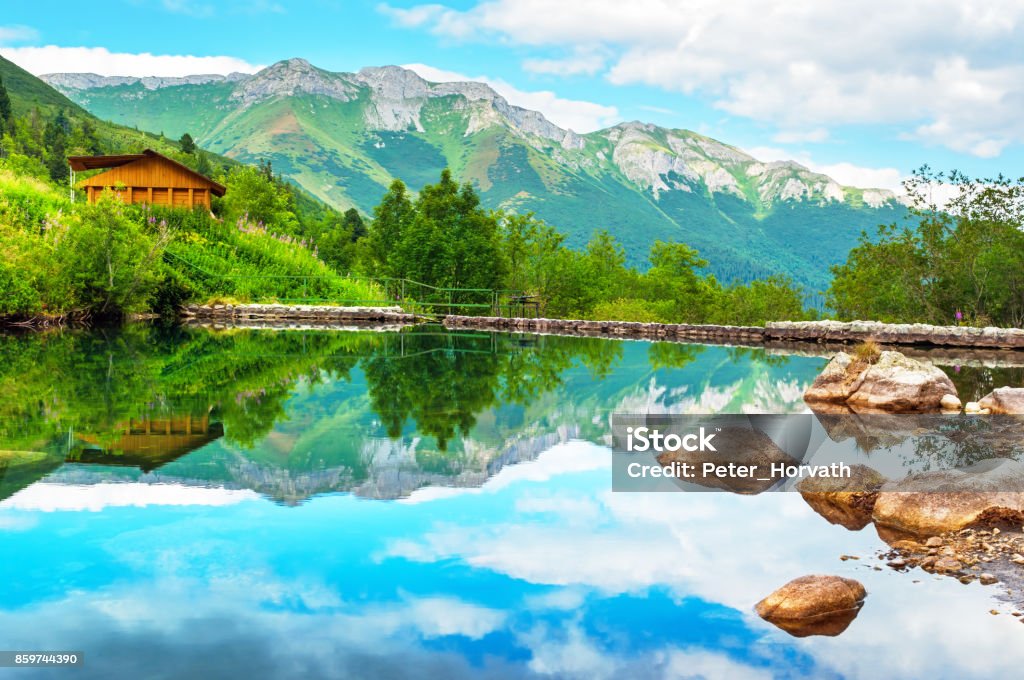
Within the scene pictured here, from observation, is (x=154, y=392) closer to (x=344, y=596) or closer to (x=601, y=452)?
(x=601, y=452)

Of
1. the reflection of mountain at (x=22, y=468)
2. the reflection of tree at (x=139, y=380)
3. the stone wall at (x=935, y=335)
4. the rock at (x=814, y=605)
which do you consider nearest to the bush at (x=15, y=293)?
the reflection of tree at (x=139, y=380)

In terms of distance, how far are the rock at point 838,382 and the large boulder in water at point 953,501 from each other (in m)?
6.52

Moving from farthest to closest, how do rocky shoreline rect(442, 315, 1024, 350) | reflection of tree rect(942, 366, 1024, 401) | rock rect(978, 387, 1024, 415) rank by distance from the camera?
rocky shoreline rect(442, 315, 1024, 350), reflection of tree rect(942, 366, 1024, 401), rock rect(978, 387, 1024, 415)

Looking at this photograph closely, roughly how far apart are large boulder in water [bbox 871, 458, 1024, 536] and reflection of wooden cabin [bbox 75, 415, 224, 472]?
667 cm

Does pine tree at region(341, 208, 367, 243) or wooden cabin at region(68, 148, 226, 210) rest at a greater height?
pine tree at region(341, 208, 367, 243)

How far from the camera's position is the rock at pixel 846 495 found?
7.08 m

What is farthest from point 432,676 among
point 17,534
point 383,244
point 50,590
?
point 383,244

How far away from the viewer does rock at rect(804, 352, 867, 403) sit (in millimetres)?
13711

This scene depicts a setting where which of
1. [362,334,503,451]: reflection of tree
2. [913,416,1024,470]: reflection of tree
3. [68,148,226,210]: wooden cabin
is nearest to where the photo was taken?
[913,416,1024,470]: reflection of tree

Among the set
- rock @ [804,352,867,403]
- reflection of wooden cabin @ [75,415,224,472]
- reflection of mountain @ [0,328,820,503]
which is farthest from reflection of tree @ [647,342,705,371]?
reflection of wooden cabin @ [75,415,224,472]

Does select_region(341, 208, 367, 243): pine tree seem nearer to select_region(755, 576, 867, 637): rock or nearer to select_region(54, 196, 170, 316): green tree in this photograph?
select_region(54, 196, 170, 316): green tree

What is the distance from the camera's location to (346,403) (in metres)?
12.2

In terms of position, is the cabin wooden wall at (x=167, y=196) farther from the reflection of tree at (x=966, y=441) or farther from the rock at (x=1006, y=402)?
the reflection of tree at (x=966, y=441)

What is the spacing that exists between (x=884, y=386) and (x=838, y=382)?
1.02 meters
